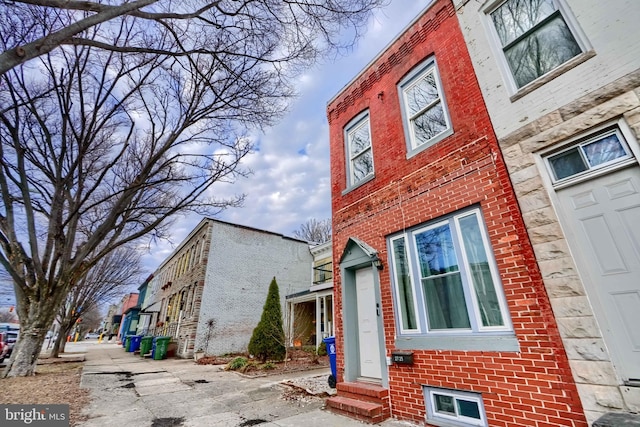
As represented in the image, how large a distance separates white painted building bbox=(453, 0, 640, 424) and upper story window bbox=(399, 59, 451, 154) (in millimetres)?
1065

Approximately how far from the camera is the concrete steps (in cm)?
419

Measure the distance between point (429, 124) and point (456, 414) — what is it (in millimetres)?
4583

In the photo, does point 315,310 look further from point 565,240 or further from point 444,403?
point 565,240

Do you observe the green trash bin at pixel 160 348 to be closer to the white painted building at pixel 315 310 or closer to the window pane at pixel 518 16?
the white painted building at pixel 315 310

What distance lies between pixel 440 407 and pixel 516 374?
47.2 inches

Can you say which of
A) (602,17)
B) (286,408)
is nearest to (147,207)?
(286,408)

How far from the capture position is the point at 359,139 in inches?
270

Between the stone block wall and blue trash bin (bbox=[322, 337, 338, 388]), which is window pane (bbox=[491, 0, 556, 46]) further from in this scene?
blue trash bin (bbox=[322, 337, 338, 388])

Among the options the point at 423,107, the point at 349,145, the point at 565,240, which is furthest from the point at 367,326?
the point at 423,107

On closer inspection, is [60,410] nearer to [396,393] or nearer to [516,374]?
[396,393]

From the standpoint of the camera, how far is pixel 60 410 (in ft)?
15.8

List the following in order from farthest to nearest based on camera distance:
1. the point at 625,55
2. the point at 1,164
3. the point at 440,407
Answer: the point at 1,164 → the point at 440,407 → the point at 625,55

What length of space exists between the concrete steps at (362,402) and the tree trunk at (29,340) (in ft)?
31.8

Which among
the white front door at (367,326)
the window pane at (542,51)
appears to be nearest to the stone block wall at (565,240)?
the window pane at (542,51)
